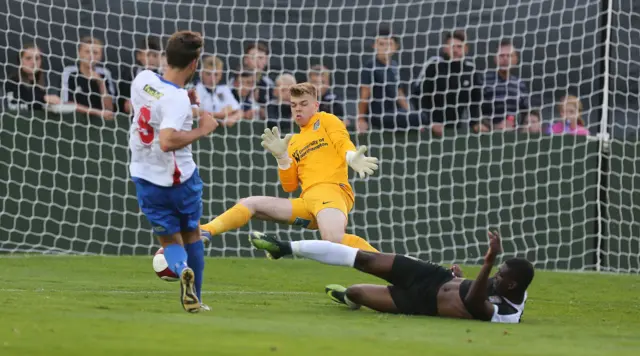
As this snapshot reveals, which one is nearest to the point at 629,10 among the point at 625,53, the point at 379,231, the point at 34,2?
the point at 625,53

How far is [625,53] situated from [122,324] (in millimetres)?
9687

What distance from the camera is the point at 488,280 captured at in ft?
27.4

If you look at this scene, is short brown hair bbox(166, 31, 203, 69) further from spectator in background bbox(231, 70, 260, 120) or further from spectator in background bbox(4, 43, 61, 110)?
spectator in background bbox(231, 70, 260, 120)

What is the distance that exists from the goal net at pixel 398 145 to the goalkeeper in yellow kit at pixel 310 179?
388cm

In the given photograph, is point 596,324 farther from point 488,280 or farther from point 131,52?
point 131,52

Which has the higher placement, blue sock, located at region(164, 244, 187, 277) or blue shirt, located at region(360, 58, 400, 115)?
blue shirt, located at region(360, 58, 400, 115)

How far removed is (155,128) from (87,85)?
6.96m

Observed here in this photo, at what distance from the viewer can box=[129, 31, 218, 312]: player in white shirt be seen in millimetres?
7746

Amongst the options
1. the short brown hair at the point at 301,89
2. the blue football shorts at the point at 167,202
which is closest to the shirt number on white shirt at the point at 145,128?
the blue football shorts at the point at 167,202

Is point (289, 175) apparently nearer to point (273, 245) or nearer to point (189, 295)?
point (273, 245)

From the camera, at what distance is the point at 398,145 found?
15.2 meters

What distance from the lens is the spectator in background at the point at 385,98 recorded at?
49.7 feet

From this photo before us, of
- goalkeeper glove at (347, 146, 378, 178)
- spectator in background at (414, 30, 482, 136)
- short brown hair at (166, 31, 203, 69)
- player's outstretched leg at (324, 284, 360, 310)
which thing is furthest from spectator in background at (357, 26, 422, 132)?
short brown hair at (166, 31, 203, 69)

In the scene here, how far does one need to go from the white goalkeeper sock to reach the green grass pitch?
376 mm
